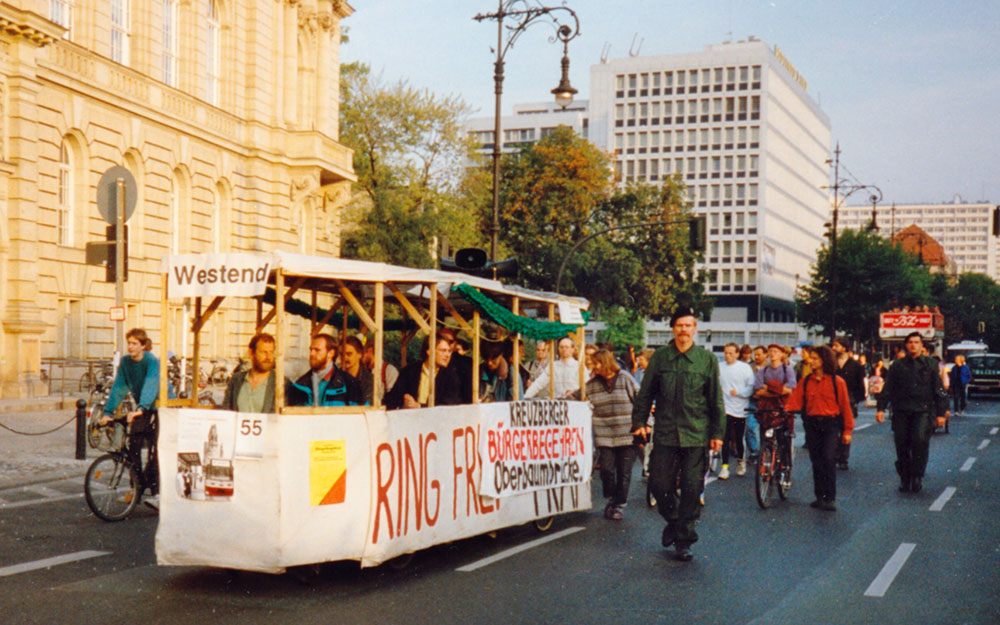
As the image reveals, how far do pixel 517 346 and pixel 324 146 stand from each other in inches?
1234

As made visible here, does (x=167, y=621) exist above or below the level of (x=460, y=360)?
below

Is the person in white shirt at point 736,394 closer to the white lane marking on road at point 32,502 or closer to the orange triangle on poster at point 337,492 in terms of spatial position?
the white lane marking on road at point 32,502

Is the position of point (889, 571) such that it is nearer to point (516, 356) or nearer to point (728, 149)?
point (516, 356)

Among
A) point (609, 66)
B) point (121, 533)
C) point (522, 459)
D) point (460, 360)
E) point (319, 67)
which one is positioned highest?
point (609, 66)

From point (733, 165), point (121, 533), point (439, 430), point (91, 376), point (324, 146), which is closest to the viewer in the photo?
point (439, 430)

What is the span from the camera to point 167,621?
6820 mm

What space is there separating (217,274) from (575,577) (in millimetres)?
3308

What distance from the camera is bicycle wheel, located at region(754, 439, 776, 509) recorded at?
41.0 feet

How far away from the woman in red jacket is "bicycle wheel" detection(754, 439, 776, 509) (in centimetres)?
44

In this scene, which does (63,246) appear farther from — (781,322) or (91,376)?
(781,322)

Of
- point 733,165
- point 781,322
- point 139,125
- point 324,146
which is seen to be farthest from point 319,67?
point 781,322

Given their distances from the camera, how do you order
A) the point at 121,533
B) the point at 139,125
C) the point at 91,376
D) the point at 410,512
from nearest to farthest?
the point at 410,512 < the point at 121,533 < the point at 91,376 < the point at 139,125

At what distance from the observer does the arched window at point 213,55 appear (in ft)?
120

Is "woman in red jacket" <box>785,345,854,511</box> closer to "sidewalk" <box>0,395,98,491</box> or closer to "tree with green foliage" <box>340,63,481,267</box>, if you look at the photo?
"sidewalk" <box>0,395,98,491</box>
